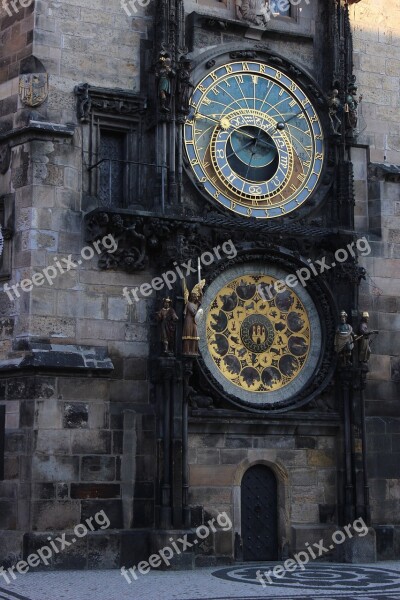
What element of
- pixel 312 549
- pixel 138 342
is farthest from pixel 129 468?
pixel 312 549

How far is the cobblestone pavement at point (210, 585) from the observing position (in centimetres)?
1492

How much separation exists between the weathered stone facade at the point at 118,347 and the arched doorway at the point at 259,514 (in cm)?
21

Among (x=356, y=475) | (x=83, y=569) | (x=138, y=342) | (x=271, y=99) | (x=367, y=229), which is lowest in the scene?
(x=83, y=569)

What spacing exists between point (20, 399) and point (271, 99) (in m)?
A: 7.36

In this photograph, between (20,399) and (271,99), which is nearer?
(20,399)

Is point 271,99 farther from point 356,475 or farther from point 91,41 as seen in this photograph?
point 356,475

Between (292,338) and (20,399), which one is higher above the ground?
(292,338)

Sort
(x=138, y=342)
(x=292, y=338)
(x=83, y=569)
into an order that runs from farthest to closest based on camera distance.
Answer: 1. (x=292, y=338)
2. (x=138, y=342)
3. (x=83, y=569)

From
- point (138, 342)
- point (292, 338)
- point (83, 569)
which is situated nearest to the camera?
point (83, 569)

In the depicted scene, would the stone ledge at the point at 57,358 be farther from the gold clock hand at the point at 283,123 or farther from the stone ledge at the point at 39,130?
the gold clock hand at the point at 283,123

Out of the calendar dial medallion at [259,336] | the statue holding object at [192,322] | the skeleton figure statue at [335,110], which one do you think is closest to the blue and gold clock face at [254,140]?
the skeleton figure statue at [335,110]

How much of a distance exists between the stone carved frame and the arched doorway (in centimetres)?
10

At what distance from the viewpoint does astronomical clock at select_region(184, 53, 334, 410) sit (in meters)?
20.1

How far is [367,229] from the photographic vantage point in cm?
2172
